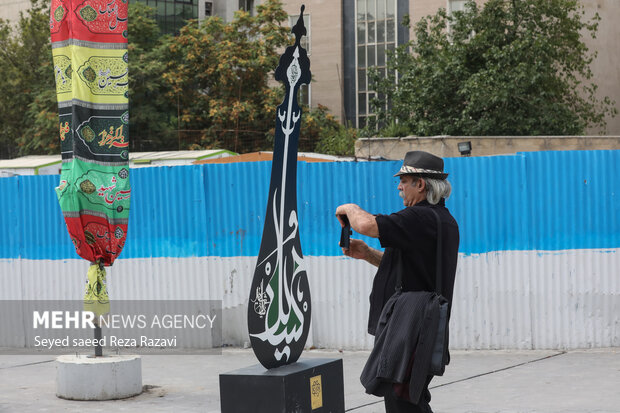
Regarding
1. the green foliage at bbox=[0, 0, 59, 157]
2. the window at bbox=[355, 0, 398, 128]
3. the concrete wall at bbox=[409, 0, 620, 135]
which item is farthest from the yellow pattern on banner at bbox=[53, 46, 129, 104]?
the window at bbox=[355, 0, 398, 128]

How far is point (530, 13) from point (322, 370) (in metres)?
24.9

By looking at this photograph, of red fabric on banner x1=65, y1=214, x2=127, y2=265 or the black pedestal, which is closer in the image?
the black pedestal

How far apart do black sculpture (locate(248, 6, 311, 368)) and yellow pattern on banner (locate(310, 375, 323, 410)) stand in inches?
9.1

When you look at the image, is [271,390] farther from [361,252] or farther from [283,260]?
[361,252]

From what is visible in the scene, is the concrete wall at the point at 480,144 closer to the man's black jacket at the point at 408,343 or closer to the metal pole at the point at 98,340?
the metal pole at the point at 98,340

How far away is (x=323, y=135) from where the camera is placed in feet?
114

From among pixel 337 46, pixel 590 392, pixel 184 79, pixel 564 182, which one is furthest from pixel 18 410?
pixel 337 46

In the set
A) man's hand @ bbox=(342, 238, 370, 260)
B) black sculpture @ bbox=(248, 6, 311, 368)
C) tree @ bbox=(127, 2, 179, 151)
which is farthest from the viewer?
tree @ bbox=(127, 2, 179, 151)

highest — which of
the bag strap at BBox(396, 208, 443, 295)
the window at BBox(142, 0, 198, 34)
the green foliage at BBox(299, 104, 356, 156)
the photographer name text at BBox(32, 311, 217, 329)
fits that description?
the window at BBox(142, 0, 198, 34)

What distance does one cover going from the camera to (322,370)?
609 centimetres

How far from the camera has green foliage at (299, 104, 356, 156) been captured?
32.2 m

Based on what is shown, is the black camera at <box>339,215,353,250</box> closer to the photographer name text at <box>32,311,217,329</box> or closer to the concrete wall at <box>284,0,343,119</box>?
Answer: the photographer name text at <box>32,311,217,329</box>

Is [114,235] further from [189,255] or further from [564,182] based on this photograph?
[564,182]

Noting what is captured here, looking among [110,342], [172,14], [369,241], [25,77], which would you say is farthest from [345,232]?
[172,14]
